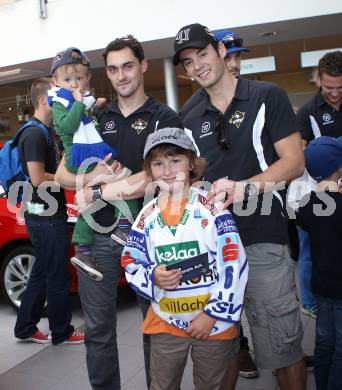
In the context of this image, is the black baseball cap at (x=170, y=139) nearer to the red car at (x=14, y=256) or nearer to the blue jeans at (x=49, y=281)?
the blue jeans at (x=49, y=281)

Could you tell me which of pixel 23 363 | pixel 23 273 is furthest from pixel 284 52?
pixel 23 363

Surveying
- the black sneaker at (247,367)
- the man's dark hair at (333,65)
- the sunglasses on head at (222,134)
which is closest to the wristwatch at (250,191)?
the sunglasses on head at (222,134)

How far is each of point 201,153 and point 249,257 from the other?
1.81 ft

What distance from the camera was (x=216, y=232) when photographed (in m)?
2.11

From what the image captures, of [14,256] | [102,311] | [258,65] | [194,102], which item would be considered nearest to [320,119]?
[194,102]

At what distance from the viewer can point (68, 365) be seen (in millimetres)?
3738

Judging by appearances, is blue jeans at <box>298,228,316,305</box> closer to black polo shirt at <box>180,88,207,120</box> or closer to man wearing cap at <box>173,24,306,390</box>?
man wearing cap at <box>173,24,306,390</box>

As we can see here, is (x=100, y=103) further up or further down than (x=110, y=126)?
further up

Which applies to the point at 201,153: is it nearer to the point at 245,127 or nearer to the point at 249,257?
the point at 245,127

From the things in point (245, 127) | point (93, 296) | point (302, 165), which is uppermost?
point (245, 127)

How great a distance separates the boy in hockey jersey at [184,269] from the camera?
205cm

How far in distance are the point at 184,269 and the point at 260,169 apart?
1.99 feet

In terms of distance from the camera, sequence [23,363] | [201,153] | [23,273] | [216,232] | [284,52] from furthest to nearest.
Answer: [284,52] < [23,273] < [23,363] < [201,153] < [216,232]

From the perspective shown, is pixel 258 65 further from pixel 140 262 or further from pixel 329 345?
pixel 140 262
